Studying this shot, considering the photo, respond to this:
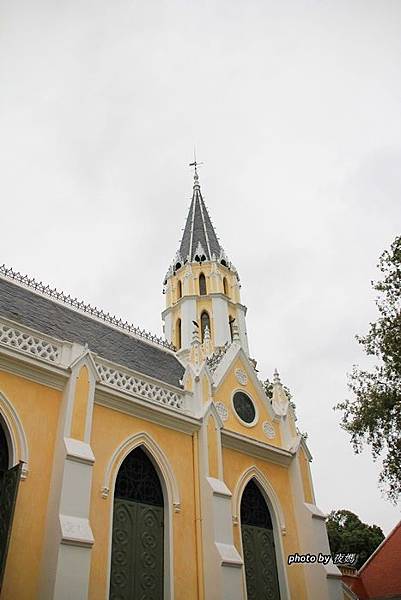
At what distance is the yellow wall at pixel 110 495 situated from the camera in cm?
1066

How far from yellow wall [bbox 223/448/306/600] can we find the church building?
5cm

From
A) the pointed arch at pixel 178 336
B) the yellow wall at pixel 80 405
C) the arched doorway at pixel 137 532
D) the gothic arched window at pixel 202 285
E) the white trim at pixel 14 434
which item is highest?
Result: the gothic arched window at pixel 202 285

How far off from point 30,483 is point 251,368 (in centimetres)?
967

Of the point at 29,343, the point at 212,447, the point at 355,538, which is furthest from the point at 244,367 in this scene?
the point at 355,538

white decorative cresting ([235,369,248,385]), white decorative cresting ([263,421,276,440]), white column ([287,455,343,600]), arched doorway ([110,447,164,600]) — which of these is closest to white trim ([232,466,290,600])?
white column ([287,455,343,600])

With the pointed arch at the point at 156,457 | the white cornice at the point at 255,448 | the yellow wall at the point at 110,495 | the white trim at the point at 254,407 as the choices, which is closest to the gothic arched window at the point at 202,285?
the white trim at the point at 254,407

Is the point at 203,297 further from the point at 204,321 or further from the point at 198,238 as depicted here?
the point at 198,238

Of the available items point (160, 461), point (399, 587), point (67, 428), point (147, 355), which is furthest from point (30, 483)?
point (399, 587)

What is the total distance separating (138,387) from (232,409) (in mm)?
3922

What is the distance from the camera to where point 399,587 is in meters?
21.0

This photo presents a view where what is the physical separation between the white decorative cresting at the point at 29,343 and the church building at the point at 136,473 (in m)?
0.04

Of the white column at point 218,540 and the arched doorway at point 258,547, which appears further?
the arched doorway at point 258,547

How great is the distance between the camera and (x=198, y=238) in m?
29.5

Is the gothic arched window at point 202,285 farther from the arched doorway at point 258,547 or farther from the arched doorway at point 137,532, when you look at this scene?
the arched doorway at point 137,532
